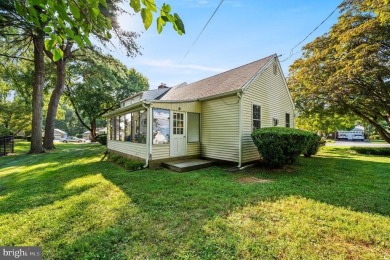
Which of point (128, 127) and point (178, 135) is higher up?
point (128, 127)

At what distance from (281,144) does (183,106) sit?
4482 mm

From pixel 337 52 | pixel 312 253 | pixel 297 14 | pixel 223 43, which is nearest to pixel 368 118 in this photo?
pixel 337 52

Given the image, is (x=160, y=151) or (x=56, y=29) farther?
(x=160, y=151)

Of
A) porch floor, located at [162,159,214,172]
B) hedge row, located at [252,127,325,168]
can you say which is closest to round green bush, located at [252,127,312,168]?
hedge row, located at [252,127,325,168]

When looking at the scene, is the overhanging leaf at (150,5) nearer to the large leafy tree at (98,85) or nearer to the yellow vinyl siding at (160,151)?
the yellow vinyl siding at (160,151)

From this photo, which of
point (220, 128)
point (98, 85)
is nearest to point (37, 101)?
point (98, 85)

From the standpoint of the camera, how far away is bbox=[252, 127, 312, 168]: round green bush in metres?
6.99

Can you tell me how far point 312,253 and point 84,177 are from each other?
6.89 meters

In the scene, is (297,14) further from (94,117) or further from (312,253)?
(94,117)

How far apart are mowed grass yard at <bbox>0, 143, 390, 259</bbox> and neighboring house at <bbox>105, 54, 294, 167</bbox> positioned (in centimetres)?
218

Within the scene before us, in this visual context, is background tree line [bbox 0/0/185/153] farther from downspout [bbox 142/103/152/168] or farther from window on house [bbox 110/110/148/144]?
window on house [bbox 110/110/148/144]

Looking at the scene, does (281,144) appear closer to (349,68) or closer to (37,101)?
(349,68)

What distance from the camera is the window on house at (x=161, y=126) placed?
802 centimetres

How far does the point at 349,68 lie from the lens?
10.8 metres
